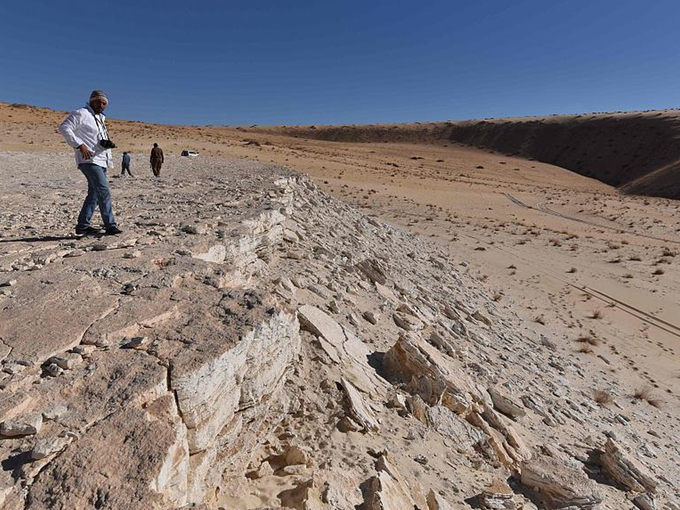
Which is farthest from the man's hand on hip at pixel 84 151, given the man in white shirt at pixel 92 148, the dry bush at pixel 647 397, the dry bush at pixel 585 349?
the dry bush at pixel 585 349

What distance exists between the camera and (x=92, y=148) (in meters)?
4.99

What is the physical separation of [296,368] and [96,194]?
337 cm

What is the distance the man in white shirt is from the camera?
4.80 metres

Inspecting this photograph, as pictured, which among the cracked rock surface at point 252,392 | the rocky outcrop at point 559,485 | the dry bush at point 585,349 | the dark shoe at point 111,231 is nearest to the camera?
the cracked rock surface at point 252,392

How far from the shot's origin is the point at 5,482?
1.92 meters

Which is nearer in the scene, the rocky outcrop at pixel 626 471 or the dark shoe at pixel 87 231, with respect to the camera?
the rocky outcrop at pixel 626 471

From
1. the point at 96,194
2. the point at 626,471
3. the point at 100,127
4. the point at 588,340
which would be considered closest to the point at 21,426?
the point at 96,194

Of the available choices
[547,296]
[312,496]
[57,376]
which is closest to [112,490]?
[57,376]

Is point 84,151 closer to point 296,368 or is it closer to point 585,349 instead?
point 296,368

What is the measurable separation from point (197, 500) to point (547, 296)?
1277 centimetres

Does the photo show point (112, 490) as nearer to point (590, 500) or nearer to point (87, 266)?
point (87, 266)

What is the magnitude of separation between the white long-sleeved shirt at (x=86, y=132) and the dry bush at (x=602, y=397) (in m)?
8.39

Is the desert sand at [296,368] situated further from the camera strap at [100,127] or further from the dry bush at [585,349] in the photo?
the camera strap at [100,127]

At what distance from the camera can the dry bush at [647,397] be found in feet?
25.0
